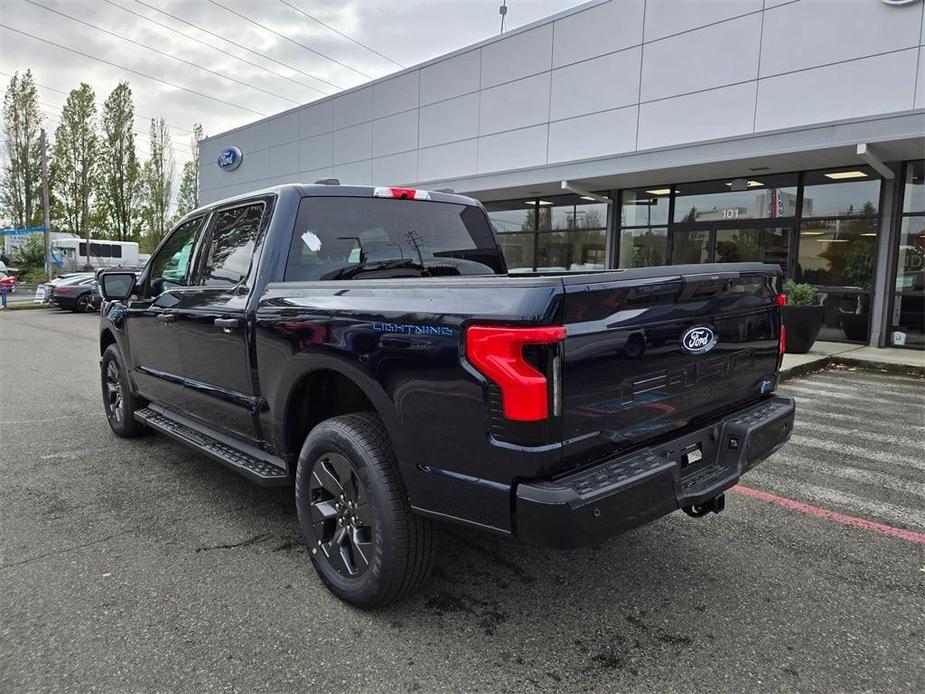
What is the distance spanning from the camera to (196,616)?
2654 millimetres

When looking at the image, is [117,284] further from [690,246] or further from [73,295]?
[73,295]

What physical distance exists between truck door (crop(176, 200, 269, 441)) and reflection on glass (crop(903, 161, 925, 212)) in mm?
11775

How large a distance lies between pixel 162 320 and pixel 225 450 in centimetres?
124

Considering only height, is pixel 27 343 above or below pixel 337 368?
below

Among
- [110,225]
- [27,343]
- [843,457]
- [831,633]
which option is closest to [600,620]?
[831,633]

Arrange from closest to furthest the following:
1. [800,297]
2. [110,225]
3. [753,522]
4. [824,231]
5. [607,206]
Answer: [753,522], [800,297], [824,231], [607,206], [110,225]

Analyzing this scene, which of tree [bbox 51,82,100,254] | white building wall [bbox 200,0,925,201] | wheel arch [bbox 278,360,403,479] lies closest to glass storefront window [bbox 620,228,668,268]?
white building wall [bbox 200,0,925,201]

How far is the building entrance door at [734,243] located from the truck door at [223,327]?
31.8 feet

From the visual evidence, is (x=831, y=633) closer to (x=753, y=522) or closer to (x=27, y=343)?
(x=753, y=522)

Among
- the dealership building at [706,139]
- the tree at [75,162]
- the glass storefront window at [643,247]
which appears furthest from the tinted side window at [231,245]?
the tree at [75,162]

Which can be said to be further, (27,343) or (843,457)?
(27,343)

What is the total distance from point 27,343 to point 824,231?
15.8m

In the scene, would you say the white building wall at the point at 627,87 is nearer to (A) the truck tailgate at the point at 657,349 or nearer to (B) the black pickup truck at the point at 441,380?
(A) the truck tailgate at the point at 657,349

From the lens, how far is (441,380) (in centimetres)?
224
